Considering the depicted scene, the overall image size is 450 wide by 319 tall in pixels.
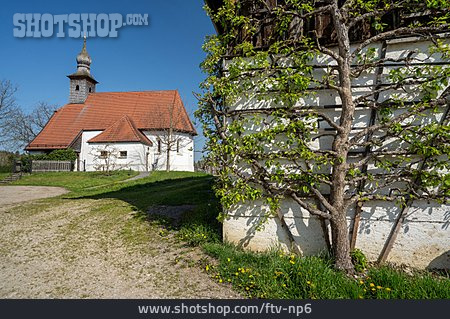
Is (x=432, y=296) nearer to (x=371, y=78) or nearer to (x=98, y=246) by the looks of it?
(x=371, y=78)

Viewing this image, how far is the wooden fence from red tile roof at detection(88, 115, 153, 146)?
3200 millimetres

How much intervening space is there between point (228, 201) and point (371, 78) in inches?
129

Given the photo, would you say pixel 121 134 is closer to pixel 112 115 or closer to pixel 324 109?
pixel 112 115

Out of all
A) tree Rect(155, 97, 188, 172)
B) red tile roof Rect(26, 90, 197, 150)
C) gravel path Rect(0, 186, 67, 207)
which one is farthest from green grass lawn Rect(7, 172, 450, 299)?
red tile roof Rect(26, 90, 197, 150)

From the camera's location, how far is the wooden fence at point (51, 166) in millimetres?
22500

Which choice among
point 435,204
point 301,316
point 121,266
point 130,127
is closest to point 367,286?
point 301,316

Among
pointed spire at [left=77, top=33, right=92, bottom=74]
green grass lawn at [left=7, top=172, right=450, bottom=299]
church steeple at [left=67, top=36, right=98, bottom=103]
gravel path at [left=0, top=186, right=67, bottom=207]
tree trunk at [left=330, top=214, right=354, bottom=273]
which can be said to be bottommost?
gravel path at [left=0, top=186, right=67, bottom=207]

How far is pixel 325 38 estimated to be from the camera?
168 inches

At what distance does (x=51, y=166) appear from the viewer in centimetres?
2278

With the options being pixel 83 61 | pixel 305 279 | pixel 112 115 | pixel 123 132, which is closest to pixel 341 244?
pixel 305 279

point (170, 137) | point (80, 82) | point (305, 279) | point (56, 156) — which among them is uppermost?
point (80, 82)

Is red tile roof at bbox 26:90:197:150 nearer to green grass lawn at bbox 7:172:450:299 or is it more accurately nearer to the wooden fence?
the wooden fence

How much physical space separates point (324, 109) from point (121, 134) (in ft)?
76.8

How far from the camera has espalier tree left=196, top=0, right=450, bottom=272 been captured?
365cm
